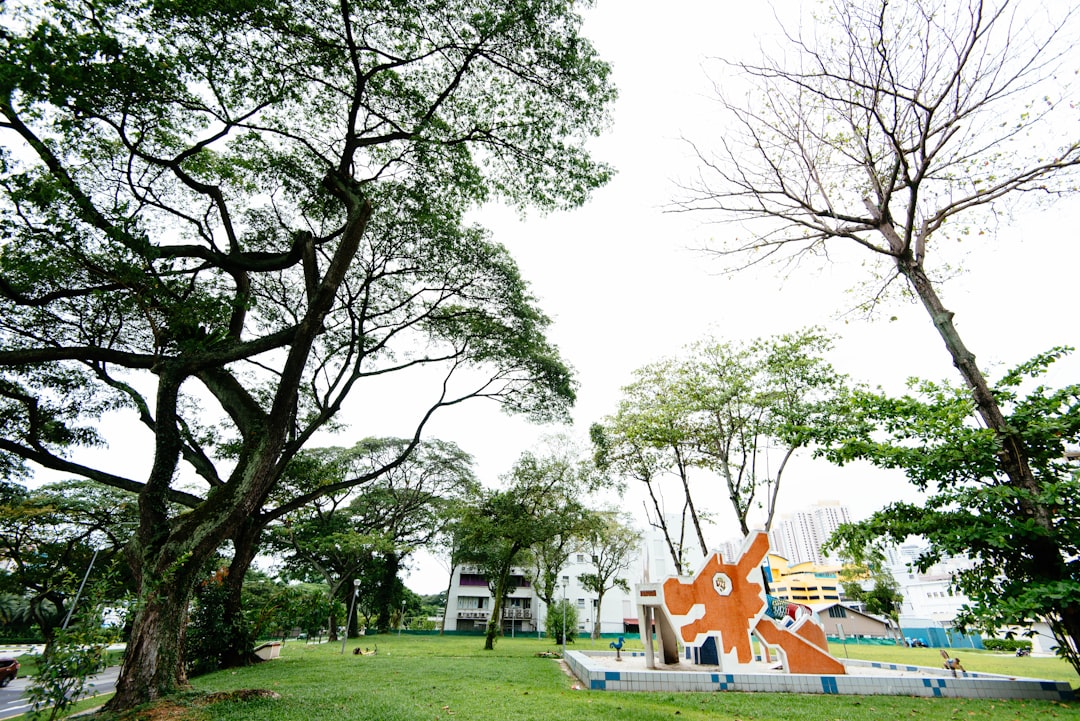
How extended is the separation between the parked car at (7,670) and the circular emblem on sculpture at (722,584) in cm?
2088

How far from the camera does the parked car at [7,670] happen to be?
1355 cm

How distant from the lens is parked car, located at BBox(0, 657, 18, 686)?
44.5 feet

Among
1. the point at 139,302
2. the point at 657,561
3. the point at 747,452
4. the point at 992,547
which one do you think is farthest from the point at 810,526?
the point at 139,302

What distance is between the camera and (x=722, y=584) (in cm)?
1047

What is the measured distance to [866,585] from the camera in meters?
38.2

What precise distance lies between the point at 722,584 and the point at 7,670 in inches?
848

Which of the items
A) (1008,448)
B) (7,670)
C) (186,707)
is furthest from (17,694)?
(1008,448)

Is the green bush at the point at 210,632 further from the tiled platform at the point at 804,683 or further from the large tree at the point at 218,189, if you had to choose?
the tiled platform at the point at 804,683

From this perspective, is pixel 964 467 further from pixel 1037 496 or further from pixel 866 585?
pixel 866 585

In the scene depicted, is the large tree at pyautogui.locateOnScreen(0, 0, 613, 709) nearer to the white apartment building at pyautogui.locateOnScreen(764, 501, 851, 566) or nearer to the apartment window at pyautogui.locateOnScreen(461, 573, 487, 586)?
the apartment window at pyautogui.locateOnScreen(461, 573, 487, 586)


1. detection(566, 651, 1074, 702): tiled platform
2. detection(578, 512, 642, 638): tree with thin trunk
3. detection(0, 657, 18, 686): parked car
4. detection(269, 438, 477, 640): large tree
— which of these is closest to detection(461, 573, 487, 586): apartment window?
detection(269, 438, 477, 640): large tree

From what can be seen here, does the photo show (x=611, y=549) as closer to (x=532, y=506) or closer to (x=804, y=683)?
(x=532, y=506)

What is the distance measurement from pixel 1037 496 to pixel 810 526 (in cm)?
9556

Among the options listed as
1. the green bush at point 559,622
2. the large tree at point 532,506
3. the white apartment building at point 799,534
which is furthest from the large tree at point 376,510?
the white apartment building at point 799,534
